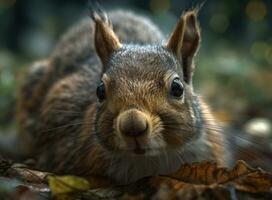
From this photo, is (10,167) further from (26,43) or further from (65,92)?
(26,43)

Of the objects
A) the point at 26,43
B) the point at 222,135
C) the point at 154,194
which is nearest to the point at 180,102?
the point at 154,194

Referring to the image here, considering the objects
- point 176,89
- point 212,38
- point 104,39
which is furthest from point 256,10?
point 176,89

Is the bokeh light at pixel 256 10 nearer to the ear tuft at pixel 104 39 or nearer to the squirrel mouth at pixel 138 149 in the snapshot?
the ear tuft at pixel 104 39

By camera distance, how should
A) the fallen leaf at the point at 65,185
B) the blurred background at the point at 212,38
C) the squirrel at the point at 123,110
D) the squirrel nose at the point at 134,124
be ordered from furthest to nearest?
the blurred background at the point at 212,38, the squirrel at the point at 123,110, the fallen leaf at the point at 65,185, the squirrel nose at the point at 134,124

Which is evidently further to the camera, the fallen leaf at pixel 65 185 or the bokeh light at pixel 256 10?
the bokeh light at pixel 256 10

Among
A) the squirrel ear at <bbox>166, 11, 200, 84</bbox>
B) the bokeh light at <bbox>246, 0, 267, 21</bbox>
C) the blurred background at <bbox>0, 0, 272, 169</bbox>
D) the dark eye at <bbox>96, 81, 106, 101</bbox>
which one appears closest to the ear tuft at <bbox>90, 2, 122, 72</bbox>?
the dark eye at <bbox>96, 81, 106, 101</bbox>

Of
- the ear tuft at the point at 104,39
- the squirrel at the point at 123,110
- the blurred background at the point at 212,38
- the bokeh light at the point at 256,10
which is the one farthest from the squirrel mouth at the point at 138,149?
the bokeh light at the point at 256,10

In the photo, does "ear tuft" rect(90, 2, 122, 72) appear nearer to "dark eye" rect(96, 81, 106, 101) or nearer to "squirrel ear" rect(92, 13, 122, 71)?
"squirrel ear" rect(92, 13, 122, 71)
